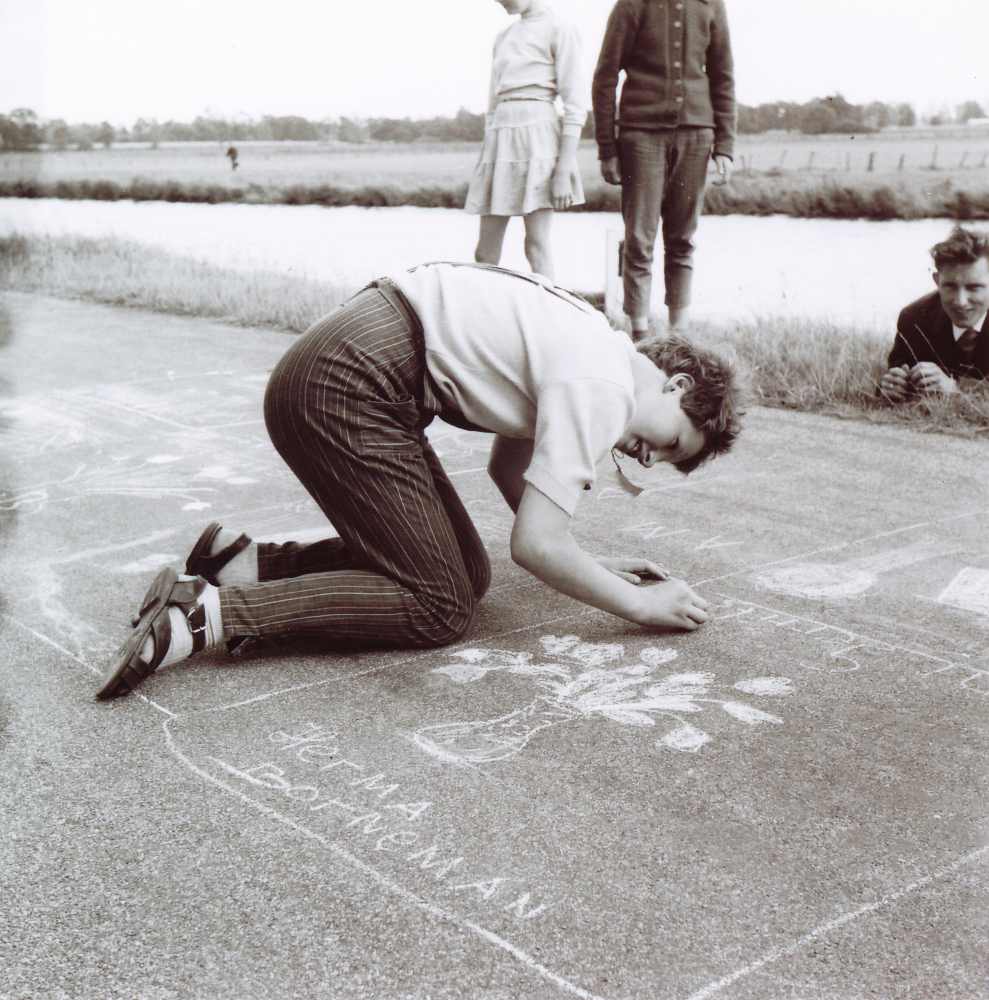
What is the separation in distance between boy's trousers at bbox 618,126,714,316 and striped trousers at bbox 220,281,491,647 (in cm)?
288

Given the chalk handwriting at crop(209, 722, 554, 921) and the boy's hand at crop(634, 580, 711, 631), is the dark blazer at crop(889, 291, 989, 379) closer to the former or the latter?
the boy's hand at crop(634, 580, 711, 631)

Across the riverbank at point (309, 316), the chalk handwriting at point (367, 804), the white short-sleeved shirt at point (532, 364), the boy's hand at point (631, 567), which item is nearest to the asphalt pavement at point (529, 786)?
the chalk handwriting at point (367, 804)

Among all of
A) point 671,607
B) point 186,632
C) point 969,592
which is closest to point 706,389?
point 671,607

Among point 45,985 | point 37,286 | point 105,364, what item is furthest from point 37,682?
point 37,286

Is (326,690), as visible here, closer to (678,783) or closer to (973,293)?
(678,783)

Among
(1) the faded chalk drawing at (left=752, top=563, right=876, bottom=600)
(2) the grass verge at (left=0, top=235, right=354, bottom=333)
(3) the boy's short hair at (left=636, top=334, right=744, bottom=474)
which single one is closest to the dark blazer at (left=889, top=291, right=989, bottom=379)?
(1) the faded chalk drawing at (left=752, top=563, right=876, bottom=600)

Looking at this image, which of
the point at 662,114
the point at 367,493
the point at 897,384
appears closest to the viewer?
the point at 367,493

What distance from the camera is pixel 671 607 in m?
2.33

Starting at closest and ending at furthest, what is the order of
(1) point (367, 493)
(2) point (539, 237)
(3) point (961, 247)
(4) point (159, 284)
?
(1) point (367, 493) → (3) point (961, 247) → (2) point (539, 237) → (4) point (159, 284)

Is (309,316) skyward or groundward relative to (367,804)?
skyward

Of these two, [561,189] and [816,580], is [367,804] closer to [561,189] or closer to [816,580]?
[816,580]

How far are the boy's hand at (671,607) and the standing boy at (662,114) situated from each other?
2945mm

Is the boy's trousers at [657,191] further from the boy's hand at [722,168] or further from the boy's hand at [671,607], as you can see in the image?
the boy's hand at [671,607]

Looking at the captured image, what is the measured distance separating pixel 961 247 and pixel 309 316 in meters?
4.57
